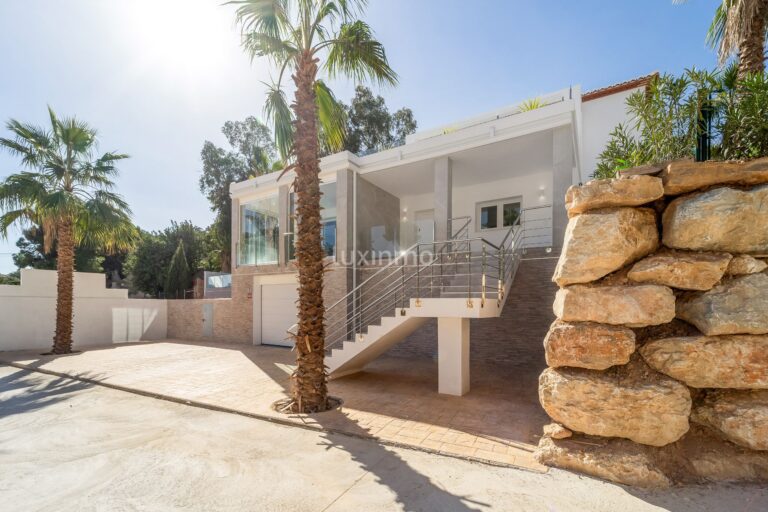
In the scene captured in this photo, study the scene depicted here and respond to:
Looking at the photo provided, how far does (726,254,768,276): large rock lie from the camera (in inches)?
135

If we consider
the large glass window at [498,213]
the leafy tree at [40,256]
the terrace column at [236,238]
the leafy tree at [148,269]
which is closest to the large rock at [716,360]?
the large glass window at [498,213]

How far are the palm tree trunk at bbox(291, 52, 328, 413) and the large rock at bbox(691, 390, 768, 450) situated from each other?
488 cm

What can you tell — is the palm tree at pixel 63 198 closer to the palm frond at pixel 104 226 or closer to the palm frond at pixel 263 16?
the palm frond at pixel 104 226

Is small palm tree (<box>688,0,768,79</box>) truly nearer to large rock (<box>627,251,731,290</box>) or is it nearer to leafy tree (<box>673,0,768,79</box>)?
leafy tree (<box>673,0,768,79</box>)

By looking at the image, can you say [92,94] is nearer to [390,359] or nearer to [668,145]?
[390,359]

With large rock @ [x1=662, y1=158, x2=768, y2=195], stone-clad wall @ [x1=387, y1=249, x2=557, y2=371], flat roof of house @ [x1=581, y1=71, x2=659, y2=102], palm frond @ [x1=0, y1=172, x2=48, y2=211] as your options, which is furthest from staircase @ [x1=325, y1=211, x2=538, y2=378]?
palm frond @ [x1=0, y1=172, x2=48, y2=211]

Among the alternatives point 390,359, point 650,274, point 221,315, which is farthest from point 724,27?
point 221,315

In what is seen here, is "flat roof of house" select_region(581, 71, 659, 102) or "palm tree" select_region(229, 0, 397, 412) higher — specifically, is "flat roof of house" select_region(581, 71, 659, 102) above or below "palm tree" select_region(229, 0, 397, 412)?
above

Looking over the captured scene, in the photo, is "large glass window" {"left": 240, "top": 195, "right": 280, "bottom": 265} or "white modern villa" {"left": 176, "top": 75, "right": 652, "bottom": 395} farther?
"large glass window" {"left": 240, "top": 195, "right": 280, "bottom": 265}

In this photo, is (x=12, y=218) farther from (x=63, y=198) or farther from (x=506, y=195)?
(x=506, y=195)

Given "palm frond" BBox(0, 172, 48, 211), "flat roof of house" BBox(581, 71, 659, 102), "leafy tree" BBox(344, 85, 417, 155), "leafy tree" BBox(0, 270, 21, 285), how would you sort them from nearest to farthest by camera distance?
"palm frond" BBox(0, 172, 48, 211), "flat roof of house" BBox(581, 71, 659, 102), "leafy tree" BBox(344, 85, 417, 155), "leafy tree" BBox(0, 270, 21, 285)

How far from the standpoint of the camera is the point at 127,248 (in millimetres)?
12461

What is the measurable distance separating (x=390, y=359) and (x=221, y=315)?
8494 mm

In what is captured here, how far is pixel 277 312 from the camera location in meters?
12.8
